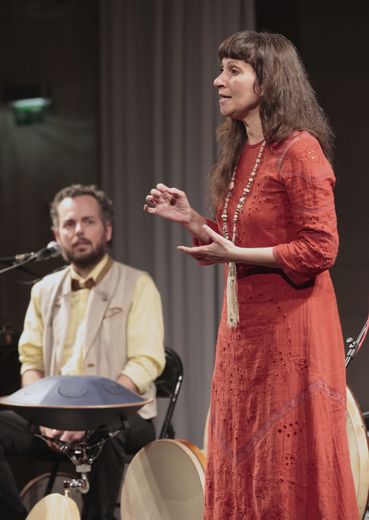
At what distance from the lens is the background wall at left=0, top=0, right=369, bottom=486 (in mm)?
4133

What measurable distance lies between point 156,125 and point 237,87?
274 cm

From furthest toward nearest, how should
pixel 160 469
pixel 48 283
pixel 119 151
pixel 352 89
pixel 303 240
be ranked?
pixel 119 151 → pixel 48 283 → pixel 352 89 → pixel 160 469 → pixel 303 240

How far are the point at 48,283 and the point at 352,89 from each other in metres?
1.65

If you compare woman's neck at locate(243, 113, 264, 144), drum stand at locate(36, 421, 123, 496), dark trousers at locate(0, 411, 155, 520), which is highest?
woman's neck at locate(243, 113, 264, 144)

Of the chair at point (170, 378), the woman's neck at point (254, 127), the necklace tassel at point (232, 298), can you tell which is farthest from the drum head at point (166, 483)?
the woman's neck at point (254, 127)

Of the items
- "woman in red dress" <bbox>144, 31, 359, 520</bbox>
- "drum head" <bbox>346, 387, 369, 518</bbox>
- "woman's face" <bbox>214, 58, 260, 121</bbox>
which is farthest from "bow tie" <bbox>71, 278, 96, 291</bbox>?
"woman's face" <bbox>214, 58, 260, 121</bbox>

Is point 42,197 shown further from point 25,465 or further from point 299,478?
point 299,478

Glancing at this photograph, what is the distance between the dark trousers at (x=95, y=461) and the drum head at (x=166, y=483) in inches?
10.9

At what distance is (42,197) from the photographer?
→ 5566 mm

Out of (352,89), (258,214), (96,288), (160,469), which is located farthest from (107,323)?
(258,214)

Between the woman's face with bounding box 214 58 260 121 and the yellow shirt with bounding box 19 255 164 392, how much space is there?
1719mm

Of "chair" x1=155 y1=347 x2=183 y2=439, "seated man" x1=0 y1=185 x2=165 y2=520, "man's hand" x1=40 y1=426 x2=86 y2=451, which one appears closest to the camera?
"man's hand" x1=40 y1=426 x2=86 y2=451

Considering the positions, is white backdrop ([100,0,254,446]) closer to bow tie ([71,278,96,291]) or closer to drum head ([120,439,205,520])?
bow tie ([71,278,96,291])

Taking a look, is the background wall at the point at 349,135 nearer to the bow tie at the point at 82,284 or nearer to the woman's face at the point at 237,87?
the bow tie at the point at 82,284
